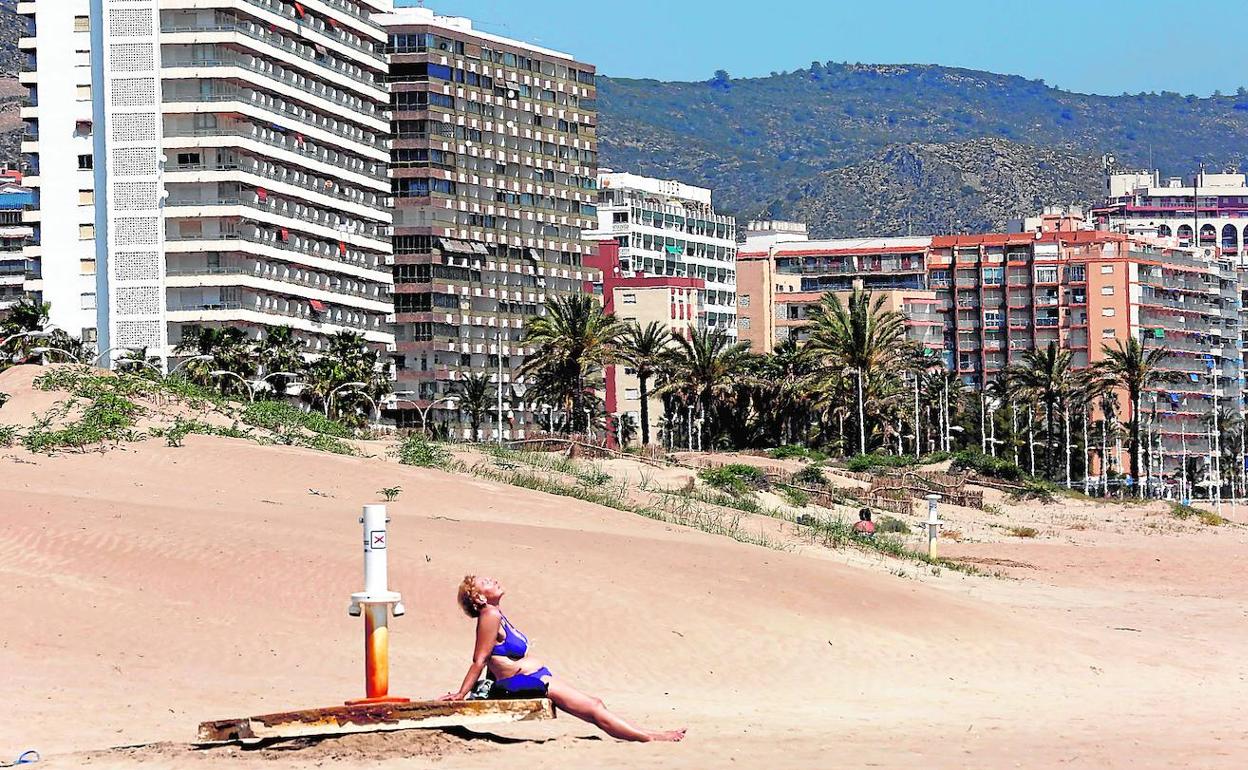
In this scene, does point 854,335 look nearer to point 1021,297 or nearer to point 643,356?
point 643,356

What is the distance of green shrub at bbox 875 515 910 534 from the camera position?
5044 cm

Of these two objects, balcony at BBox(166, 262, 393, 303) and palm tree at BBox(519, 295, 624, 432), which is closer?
palm tree at BBox(519, 295, 624, 432)

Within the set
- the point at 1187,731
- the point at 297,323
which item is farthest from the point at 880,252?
the point at 1187,731

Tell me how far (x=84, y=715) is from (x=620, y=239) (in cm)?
14495

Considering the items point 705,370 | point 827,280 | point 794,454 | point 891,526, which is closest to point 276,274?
point 705,370

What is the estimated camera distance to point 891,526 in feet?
167

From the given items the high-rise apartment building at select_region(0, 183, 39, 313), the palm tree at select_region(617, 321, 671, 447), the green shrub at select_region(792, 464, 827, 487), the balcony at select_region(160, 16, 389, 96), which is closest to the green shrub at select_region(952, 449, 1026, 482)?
the green shrub at select_region(792, 464, 827, 487)

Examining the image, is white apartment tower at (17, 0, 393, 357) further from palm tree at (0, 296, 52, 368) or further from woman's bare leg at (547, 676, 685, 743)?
woman's bare leg at (547, 676, 685, 743)

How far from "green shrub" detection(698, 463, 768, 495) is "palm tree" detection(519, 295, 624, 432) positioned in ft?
97.6

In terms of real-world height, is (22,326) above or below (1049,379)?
above

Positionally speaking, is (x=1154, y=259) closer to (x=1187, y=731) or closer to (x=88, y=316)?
(x=88, y=316)

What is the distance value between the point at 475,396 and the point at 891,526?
252 feet

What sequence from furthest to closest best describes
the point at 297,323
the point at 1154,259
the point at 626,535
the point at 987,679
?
the point at 1154,259 → the point at 297,323 → the point at 626,535 → the point at 987,679

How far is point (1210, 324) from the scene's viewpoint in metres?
190
